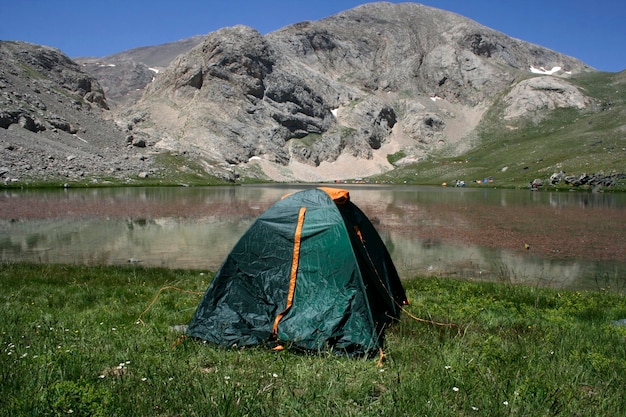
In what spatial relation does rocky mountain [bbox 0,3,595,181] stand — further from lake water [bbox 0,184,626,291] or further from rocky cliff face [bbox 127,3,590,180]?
lake water [bbox 0,184,626,291]

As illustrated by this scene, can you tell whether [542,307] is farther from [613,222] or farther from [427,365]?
[613,222]

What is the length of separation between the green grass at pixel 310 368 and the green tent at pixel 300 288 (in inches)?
18.5

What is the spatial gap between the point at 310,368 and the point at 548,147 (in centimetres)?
13938

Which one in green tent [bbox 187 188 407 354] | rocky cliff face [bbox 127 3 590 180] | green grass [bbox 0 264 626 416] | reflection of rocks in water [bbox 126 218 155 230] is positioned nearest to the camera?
green grass [bbox 0 264 626 416]

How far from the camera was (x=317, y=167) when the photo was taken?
509 ft

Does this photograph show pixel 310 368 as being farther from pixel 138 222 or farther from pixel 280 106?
pixel 280 106

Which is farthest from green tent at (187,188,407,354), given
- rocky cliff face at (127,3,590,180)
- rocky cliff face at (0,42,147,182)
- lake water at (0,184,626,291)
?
rocky cliff face at (127,3,590,180)

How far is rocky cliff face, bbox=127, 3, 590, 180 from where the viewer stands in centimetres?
14588

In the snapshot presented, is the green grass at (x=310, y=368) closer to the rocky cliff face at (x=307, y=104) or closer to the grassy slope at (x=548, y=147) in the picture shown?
the grassy slope at (x=548, y=147)

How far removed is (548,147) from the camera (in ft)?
413

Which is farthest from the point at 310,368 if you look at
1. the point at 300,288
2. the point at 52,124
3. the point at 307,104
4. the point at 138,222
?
the point at 307,104

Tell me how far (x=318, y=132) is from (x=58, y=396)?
164m

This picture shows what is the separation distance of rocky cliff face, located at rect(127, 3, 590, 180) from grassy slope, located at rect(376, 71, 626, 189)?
9.63 metres

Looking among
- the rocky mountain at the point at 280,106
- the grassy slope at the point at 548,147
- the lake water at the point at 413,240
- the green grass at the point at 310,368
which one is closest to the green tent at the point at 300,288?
the green grass at the point at 310,368
